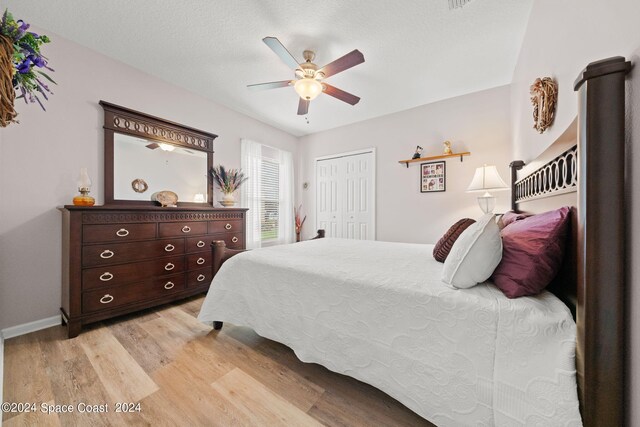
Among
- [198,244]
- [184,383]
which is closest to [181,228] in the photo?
[198,244]

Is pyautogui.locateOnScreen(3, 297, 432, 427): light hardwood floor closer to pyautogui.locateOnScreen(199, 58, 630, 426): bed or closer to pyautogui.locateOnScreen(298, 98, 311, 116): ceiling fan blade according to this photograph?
pyautogui.locateOnScreen(199, 58, 630, 426): bed

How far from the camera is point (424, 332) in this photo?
1038 mm

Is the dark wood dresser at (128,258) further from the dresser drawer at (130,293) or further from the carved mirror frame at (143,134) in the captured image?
the carved mirror frame at (143,134)

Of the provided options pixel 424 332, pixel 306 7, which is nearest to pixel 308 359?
pixel 424 332

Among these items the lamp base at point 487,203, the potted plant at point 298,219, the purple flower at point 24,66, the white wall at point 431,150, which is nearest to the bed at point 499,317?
the lamp base at point 487,203

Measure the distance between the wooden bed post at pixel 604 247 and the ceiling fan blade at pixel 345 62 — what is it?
4.90 ft

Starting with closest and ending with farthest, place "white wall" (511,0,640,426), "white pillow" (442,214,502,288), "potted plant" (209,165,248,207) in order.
Result: "white wall" (511,0,640,426) → "white pillow" (442,214,502,288) → "potted plant" (209,165,248,207)

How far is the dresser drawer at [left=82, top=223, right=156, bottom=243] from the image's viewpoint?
1.96 metres

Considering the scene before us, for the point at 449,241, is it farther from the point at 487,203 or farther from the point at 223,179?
the point at 223,179

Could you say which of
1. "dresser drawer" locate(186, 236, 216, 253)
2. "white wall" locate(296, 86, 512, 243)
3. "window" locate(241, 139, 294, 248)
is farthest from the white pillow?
"window" locate(241, 139, 294, 248)

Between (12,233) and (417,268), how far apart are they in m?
3.22

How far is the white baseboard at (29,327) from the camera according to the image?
6.12ft

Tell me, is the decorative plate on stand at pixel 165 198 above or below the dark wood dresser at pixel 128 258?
above

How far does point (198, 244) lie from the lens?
272cm
